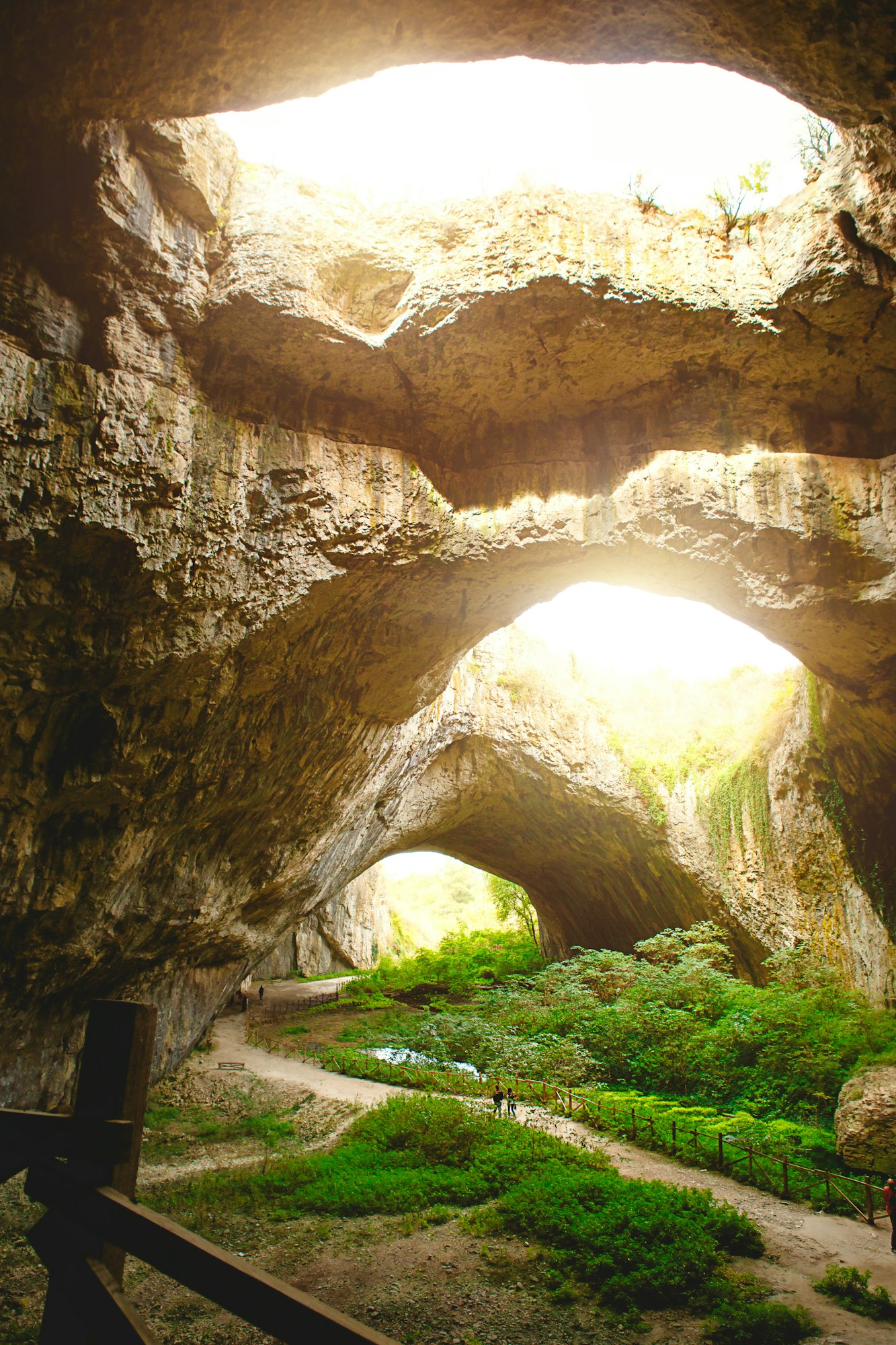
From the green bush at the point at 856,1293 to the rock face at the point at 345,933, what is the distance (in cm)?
2334

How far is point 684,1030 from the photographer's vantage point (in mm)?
12102

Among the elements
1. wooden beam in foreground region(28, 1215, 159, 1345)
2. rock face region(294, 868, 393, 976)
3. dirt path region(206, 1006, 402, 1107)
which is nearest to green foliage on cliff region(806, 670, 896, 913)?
dirt path region(206, 1006, 402, 1107)

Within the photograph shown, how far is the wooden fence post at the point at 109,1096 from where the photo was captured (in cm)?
241

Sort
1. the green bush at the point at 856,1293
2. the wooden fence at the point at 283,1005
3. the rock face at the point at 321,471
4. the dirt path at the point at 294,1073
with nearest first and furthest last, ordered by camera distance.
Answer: the green bush at the point at 856,1293, the rock face at the point at 321,471, the dirt path at the point at 294,1073, the wooden fence at the point at 283,1005

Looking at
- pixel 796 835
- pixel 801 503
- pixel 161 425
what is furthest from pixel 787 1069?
pixel 161 425

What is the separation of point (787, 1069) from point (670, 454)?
29.8 feet

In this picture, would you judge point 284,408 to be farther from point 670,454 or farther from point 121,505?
point 670,454

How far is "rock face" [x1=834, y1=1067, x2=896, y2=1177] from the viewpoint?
8203mm

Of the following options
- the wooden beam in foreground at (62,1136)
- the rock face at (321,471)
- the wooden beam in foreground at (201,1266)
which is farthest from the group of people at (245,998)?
the wooden beam in foreground at (201,1266)

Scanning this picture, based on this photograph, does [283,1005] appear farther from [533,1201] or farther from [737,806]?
[533,1201]

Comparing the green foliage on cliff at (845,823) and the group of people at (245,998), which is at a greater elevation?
the green foliage on cliff at (845,823)

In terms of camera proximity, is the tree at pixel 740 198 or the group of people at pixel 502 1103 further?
the group of people at pixel 502 1103

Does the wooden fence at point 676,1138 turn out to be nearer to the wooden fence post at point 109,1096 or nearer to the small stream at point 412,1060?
the small stream at point 412,1060

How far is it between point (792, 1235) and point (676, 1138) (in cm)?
251
